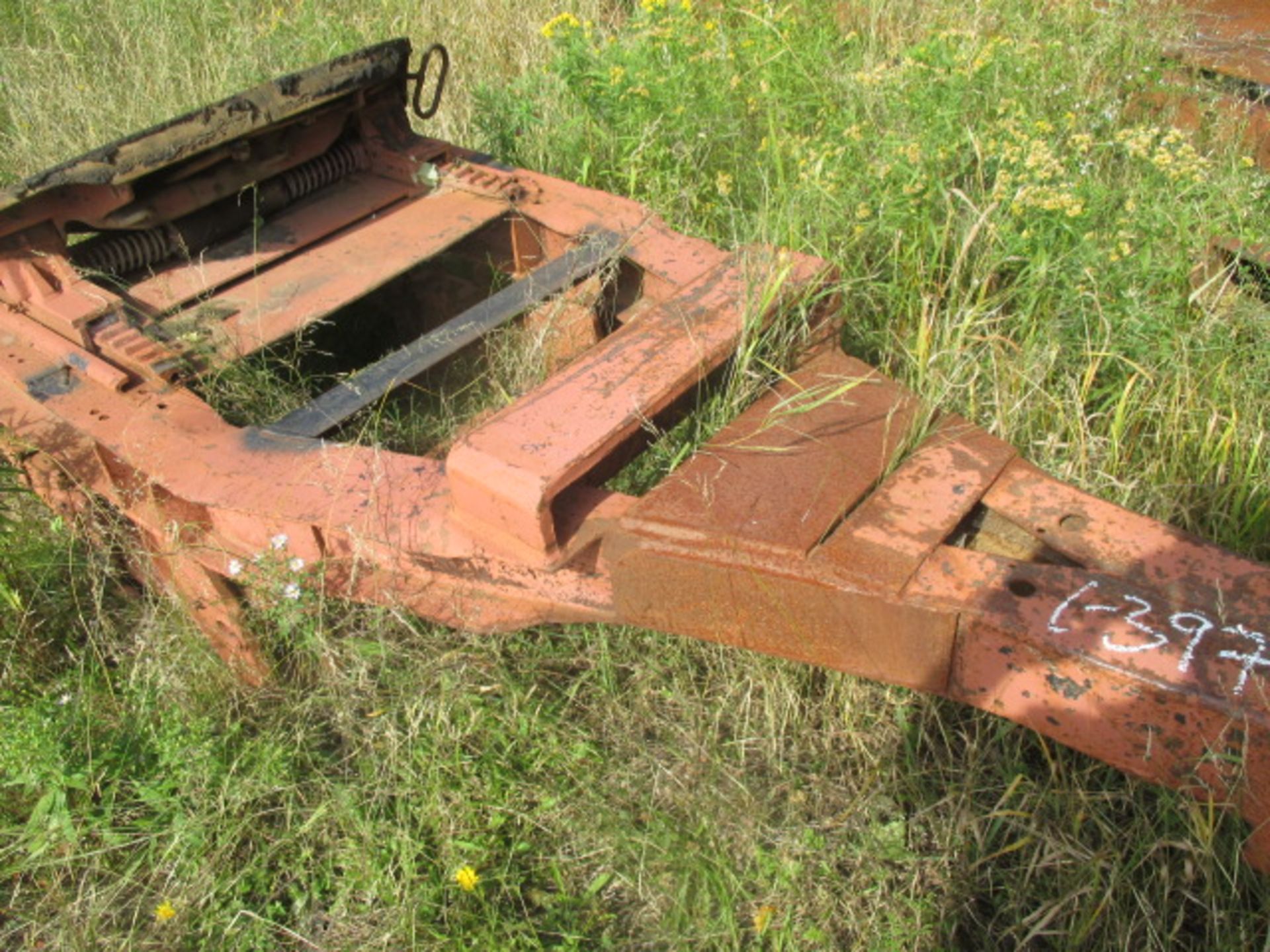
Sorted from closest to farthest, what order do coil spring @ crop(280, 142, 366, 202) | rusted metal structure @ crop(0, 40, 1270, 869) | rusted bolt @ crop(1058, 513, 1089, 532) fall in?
rusted metal structure @ crop(0, 40, 1270, 869)
rusted bolt @ crop(1058, 513, 1089, 532)
coil spring @ crop(280, 142, 366, 202)

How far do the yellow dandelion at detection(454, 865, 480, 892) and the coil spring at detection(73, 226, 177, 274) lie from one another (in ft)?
5.68

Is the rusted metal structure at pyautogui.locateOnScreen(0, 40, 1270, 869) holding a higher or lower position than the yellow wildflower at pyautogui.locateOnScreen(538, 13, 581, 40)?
lower

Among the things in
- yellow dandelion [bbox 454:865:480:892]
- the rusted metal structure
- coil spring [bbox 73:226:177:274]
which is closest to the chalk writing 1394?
the rusted metal structure

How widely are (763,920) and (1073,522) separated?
0.91 m

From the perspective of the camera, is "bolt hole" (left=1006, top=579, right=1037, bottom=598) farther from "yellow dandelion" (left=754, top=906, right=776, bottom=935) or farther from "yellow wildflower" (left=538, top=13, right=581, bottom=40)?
"yellow wildflower" (left=538, top=13, right=581, bottom=40)

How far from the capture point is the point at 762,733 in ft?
7.70

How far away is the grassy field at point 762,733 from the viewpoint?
2059 mm

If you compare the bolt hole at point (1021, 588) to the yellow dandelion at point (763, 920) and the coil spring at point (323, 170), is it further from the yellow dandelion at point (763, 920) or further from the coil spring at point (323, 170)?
the coil spring at point (323, 170)

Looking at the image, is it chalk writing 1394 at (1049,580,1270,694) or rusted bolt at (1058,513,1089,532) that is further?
rusted bolt at (1058,513,1089,532)

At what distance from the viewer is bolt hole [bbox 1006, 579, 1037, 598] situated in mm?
1608

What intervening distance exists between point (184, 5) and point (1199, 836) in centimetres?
582

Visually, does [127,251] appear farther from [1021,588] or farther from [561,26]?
[1021,588]

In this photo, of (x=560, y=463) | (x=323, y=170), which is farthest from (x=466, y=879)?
(x=323, y=170)

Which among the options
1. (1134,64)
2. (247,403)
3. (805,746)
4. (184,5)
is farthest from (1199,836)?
(184,5)
